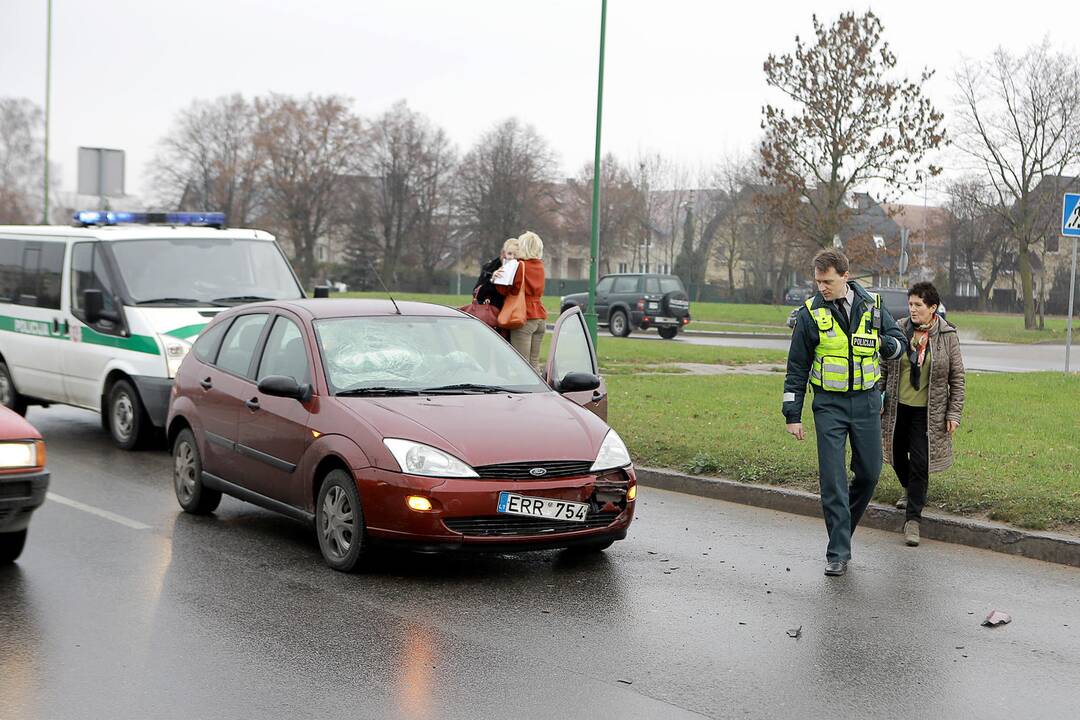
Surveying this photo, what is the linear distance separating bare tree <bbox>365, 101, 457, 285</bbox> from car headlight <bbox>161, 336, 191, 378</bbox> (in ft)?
233

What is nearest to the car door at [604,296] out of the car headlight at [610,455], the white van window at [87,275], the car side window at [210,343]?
the white van window at [87,275]

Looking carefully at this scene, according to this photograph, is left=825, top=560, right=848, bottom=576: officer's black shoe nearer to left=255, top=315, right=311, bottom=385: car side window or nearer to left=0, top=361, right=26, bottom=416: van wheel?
left=255, top=315, right=311, bottom=385: car side window

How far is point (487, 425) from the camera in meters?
7.04

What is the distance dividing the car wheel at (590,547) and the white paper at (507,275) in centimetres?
521

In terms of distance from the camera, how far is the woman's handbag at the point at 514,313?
1276 centimetres

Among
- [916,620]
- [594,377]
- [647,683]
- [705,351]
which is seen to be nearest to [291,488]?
[594,377]

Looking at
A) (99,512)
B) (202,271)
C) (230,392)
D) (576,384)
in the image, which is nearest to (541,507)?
(576,384)

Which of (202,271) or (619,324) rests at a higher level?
(202,271)

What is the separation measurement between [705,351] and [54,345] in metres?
16.3

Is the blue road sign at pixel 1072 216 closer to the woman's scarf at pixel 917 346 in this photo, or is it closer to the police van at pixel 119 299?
the woman's scarf at pixel 917 346

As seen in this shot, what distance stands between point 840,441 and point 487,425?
207cm

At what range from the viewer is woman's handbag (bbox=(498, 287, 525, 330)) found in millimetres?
12758

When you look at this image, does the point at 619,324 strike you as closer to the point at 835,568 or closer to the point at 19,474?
the point at 835,568

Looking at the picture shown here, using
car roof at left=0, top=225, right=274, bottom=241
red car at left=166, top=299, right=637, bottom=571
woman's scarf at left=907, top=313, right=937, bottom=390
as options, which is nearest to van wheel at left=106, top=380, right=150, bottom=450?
car roof at left=0, top=225, right=274, bottom=241
